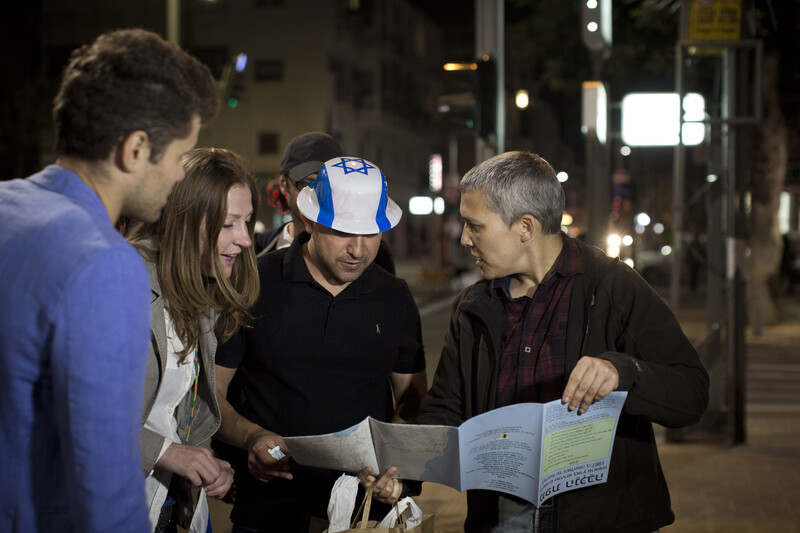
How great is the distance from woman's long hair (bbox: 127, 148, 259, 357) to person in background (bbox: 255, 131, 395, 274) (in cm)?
126

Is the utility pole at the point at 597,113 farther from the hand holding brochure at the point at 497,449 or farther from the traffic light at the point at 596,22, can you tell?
the hand holding brochure at the point at 497,449

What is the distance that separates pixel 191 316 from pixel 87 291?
1.09 meters

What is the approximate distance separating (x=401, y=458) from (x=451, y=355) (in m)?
0.55

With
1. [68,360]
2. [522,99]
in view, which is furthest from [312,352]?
[522,99]

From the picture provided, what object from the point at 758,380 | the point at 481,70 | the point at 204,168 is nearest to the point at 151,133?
the point at 204,168

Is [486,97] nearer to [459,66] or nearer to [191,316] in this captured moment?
[459,66]

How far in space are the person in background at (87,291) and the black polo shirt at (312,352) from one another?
49.0 inches

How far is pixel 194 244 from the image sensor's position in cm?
260

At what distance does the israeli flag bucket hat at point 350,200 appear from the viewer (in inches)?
112

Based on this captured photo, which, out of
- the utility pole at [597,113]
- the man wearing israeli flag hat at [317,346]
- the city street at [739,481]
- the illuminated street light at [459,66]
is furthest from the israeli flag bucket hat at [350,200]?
the utility pole at [597,113]

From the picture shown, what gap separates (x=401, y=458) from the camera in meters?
2.46

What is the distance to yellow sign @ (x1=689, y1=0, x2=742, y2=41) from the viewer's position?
25.5 ft

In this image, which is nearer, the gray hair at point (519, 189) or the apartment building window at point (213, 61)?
the gray hair at point (519, 189)

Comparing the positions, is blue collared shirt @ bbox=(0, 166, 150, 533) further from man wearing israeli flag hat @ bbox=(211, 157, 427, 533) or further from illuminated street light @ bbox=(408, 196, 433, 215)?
illuminated street light @ bbox=(408, 196, 433, 215)
